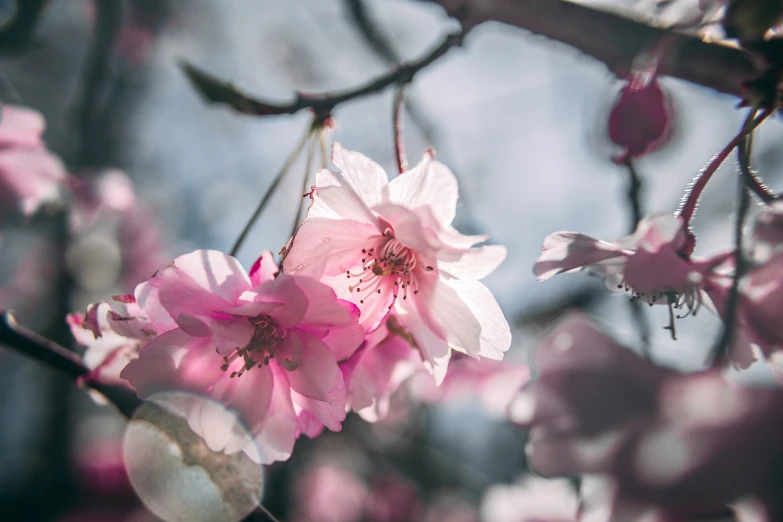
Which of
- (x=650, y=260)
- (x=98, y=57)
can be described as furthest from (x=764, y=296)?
(x=98, y=57)

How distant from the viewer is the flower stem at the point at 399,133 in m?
0.89

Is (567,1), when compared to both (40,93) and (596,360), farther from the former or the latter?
(40,93)

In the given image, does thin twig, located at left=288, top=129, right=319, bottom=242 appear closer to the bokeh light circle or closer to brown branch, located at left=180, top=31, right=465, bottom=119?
brown branch, located at left=180, top=31, right=465, bottom=119

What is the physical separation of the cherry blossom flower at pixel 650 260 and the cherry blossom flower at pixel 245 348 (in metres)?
0.36

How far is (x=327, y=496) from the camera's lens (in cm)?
316

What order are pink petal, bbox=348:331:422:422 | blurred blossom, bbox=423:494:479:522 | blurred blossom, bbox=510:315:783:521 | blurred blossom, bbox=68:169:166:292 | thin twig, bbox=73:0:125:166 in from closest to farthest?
blurred blossom, bbox=510:315:783:521 < pink petal, bbox=348:331:422:422 < thin twig, bbox=73:0:125:166 < blurred blossom, bbox=68:169:166:292 < blurred blossom, bbox=423:494:479:522

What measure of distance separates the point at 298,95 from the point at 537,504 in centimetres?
152

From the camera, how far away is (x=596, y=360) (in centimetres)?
71

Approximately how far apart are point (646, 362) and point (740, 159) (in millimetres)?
385

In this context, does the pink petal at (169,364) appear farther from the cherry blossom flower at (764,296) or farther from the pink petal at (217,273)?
the cherry blossom flower at (764,296)

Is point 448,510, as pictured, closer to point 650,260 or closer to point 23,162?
point 650,260

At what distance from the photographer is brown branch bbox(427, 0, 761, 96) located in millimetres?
869

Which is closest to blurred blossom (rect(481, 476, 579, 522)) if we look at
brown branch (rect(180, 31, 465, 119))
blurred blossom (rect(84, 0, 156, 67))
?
brown branch (rect(180, 31, 465, 119))

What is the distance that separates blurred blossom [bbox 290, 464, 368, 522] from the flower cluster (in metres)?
2.47
